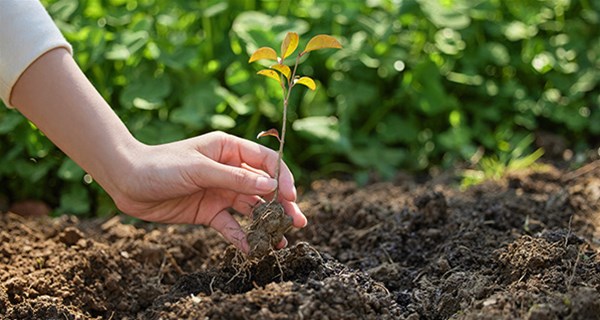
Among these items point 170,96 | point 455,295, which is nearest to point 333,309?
point 455,295

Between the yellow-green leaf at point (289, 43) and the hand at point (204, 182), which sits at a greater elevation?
the yellow-green leaf at point (289, 43)

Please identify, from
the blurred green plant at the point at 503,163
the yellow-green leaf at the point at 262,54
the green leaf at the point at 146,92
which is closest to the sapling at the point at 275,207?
the yellow-green leaf at the point at 262,54

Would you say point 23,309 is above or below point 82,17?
above

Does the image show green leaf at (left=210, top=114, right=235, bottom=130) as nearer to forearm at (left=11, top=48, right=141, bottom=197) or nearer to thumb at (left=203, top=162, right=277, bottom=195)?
forearm at (left=11, top=48, right=141, bottom=197)

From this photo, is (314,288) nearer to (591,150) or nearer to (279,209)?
(279,209)

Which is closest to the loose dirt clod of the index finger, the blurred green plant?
the index finger

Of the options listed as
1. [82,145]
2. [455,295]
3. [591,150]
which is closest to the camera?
[455,295]

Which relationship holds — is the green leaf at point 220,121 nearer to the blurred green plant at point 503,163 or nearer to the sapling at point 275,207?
the blurred green plant at point 503,163

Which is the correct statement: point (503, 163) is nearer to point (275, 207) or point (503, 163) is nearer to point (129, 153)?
point (275, 207)

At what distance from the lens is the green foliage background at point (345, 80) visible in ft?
12.5

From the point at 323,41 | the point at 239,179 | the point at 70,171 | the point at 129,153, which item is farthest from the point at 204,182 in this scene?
the point at 70,171

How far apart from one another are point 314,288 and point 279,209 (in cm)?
33

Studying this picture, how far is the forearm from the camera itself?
232 centimetres

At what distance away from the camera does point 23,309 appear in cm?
225
